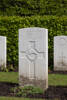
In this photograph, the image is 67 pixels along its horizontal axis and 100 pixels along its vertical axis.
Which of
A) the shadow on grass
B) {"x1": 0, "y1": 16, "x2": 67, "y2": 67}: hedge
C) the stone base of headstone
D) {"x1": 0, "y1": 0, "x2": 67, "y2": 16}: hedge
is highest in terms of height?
{"x1": 0, "y1": 0, "x2": 67, "y2": 16}: hedge

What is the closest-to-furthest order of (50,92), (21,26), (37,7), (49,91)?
(50,92) → (49,91) → (21,26) → (37,7)

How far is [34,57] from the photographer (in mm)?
8336

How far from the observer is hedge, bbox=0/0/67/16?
16469 mm

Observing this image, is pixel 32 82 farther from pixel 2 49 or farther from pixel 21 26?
pixel 21 26

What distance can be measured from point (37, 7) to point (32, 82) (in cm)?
854

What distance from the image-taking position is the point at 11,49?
45.6 feet

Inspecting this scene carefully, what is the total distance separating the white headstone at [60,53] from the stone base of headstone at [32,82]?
4175mm

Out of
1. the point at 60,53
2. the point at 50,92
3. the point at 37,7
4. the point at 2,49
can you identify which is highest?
the point at 37,7

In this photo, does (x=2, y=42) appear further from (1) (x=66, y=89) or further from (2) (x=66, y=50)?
(1) (x=66, y=89)

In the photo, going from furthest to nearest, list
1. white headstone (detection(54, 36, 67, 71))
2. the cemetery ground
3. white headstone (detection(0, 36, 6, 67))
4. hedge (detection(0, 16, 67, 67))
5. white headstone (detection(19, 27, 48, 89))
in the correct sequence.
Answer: hedge (detection(0, 16, 67, 67)) → white headstone (detection(54, 36, 67, 71)) → white headstone (detection(0, 36, 6, 67)) → white headstone (detection(19, 27, 48, 89)) → the cemetery ground

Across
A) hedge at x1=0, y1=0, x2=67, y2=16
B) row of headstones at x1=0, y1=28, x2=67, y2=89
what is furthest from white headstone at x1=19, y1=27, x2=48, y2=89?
hedge at x1=0, y1=0, x2=67, y2=16

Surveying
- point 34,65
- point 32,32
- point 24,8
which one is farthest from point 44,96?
point 24,8

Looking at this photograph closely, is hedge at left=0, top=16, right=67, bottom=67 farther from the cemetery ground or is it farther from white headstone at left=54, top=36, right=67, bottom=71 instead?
the cemetery ground

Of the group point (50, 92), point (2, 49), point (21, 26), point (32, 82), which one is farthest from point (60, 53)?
point (50, 92)
